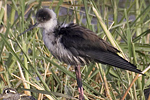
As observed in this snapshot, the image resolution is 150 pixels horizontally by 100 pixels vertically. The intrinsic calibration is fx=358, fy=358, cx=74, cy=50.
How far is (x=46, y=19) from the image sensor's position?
3.23 metres

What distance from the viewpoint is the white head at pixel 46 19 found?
10.4 feet

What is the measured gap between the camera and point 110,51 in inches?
120

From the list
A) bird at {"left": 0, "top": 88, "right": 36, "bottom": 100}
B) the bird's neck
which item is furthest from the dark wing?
bird at {"left": 0, "top": 88, "right": 36, "bottom": 100}

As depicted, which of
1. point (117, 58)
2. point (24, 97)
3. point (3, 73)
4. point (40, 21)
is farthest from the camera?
point (3, 73)

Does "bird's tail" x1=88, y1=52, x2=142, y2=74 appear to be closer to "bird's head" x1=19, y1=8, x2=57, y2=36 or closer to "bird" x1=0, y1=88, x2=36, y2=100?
"bird's head" x1=19, y1=8, x2=57, y2=36

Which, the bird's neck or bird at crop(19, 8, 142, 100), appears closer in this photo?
bird at crop(19, 8, 142, 100)

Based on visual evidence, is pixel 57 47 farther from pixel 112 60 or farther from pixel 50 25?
pixel 112 60

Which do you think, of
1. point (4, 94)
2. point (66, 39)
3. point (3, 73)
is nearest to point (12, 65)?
point (3, 73)

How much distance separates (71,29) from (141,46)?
2.77 feet

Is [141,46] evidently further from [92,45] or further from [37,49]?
[37,49]

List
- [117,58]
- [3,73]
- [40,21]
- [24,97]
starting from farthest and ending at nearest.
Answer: [3,73] → [24,97] → [40,21] → [117,58]

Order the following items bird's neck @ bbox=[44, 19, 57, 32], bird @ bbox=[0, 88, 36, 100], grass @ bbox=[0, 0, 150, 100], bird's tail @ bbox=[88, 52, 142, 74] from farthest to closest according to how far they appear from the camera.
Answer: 1. bird @ bbox=[0, 88, 36, 100]
2. bird's neck @ bbox=[44, 19, 57, 32]
3. grass @ bbox=[0, 0, 150, 100]
4. bird's tail @ bbox=[88, 52, 142, 74]

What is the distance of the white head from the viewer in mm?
3174

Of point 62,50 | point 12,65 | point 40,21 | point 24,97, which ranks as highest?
point 40,21
